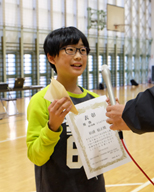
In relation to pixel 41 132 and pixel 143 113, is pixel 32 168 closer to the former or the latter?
pixel 41 132

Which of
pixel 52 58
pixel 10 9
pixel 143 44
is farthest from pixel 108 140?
pixel 143 44

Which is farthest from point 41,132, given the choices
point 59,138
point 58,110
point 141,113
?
point 141,113

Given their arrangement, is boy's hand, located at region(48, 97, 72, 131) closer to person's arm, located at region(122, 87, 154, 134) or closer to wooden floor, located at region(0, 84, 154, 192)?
person's arm, located at region(122, 87, 154, 134)

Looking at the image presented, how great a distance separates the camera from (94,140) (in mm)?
1450

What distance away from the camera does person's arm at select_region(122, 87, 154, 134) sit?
98cm

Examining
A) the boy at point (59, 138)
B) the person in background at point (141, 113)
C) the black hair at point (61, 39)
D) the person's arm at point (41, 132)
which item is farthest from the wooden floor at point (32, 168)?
the person in background at point (141, 113)

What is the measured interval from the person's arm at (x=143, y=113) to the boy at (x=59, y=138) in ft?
1.33

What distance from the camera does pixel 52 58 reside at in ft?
A: 5.44

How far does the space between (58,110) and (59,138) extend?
247mm

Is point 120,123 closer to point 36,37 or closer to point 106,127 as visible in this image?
point 106,127

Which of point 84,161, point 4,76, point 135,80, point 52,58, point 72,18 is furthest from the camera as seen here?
point 135,80

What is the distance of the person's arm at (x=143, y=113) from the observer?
98 cm

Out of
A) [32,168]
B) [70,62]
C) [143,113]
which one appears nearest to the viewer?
[143,113]

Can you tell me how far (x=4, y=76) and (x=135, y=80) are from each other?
13523 mm
